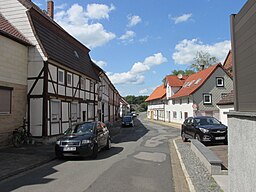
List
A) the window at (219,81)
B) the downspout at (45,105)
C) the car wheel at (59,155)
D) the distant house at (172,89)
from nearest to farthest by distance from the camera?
the car wheel at (59,155) → the downspout at (45,105) → the window at (219,81) → the distant house at (172,89)

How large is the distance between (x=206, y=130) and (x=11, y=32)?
12488mm

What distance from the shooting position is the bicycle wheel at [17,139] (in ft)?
52.0

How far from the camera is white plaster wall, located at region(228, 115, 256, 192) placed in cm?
434

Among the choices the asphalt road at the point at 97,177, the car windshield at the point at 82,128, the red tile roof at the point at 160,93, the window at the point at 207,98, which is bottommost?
the asphalt road at the point at 97,177

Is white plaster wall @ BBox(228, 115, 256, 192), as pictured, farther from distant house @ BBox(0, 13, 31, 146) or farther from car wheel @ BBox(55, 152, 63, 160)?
distant house @ BBox(0, 13, 31, 146)

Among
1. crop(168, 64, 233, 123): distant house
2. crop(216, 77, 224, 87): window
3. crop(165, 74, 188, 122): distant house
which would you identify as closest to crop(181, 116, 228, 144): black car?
crop(168, 64, 233, 123): distant house

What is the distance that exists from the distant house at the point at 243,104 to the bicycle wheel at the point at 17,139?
42.8 ft

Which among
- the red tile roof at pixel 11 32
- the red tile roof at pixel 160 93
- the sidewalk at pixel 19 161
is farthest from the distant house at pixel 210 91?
the sidewalk at pixel 19 161

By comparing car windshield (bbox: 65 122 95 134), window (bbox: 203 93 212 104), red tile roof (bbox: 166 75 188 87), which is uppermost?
red tile roof (bbox: 166 75 188 87)

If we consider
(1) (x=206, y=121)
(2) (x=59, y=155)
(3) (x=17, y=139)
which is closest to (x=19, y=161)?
(2) (x=59, y=155)

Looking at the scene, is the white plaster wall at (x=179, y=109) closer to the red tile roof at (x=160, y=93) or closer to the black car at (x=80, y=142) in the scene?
the red tile roof at (x=160, y=93)

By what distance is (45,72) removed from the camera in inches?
703

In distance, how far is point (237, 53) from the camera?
558 centimetres

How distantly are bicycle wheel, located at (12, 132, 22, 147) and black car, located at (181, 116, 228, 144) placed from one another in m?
10.1
